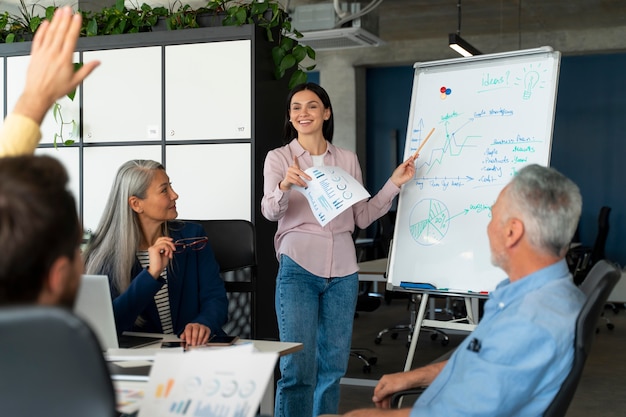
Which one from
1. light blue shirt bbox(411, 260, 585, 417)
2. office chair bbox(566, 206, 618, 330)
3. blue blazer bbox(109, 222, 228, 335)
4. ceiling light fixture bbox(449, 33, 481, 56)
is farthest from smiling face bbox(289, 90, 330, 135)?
office chair bbox(566, 206, 618, 330)

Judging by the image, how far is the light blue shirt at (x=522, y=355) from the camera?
1877mm

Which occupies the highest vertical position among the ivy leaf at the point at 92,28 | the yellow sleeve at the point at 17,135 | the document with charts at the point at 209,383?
the ivy leaf at the point at 92,28

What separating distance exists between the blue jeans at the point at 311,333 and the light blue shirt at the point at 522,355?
4.42 ft

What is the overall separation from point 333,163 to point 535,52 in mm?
1127

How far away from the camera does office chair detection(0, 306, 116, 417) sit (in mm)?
1000

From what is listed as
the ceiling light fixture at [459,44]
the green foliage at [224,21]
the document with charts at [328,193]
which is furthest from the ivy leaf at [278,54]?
the ceiling light fixture at [459,44]

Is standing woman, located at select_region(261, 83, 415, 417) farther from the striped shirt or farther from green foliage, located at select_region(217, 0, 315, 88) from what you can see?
green foliage, located at select_region(217, 0, 315, 88)

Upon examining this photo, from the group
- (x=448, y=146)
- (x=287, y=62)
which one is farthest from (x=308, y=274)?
(x=287, y=62)

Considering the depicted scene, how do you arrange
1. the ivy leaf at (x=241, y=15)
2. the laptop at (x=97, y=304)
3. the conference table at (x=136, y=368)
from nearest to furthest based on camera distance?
the conference table at (x=136, y=368), the laptop at (x=97, y=304), the ivy leaf at (x=241, y=15)

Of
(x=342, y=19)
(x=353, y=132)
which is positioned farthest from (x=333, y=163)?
(x=353, y=132)

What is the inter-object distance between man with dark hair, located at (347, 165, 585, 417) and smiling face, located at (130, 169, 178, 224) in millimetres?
1140

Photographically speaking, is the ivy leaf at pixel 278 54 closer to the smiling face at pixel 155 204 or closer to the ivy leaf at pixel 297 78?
the ivy leaf at pixel 297 78

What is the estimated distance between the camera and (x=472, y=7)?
10.2 metres

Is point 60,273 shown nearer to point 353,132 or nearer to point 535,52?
point 535,52
